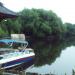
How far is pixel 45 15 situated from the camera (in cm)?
8462

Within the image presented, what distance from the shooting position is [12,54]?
85.9ft

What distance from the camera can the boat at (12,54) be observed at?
2467 cm

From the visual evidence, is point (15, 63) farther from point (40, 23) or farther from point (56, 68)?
point (40, 23)

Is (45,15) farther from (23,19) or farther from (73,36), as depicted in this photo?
(73,36)

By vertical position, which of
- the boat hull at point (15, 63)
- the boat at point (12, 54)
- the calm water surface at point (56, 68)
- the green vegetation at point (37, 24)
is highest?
the green vegetation at point (37, 24)

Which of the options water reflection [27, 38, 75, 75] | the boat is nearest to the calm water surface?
water reflection [27, 38, 75, 75]

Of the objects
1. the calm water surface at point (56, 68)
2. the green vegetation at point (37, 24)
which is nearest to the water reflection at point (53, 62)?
the calm water surface at point (56, 68)

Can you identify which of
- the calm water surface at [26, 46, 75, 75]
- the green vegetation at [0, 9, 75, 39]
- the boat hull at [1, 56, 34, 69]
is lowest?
the calm water surface at [26, 46, 75, 75]

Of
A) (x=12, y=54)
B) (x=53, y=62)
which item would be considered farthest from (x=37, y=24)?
(x=12, y=54)

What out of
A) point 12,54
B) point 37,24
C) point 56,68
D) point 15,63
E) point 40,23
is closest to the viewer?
point 12,54

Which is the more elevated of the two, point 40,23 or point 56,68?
point 40,23

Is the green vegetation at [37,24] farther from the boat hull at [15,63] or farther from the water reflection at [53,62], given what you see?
the boat hull at [15,63]

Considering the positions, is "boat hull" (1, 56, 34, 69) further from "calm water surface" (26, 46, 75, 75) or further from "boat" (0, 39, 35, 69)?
"calm water surface" (26, 46, 75, 75)

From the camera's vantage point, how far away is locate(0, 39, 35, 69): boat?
2467cm
